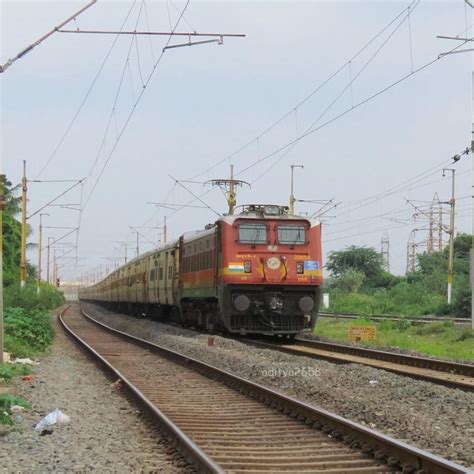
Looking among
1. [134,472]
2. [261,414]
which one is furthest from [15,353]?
[134,472]

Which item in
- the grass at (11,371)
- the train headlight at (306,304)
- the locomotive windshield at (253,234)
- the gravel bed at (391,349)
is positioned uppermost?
the locomotive windshield at (253,234)

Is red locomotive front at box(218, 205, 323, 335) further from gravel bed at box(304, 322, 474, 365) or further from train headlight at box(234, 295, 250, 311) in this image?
gravel bed at box(304, 322, 474, 365)

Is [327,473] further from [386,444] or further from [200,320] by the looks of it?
[200,320]

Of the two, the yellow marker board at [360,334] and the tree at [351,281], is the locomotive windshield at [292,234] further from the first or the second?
the tree at [351,281]

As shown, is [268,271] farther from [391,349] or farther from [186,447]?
[186,447]

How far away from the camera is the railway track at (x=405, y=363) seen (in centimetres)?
1289

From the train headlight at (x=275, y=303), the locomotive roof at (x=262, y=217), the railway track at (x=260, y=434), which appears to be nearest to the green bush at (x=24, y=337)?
the railway track at (x=260, y=434)

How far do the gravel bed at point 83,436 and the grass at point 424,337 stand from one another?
9.85 meters

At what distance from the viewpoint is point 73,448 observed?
746 cm

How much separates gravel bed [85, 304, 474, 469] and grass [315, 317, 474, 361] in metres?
5.16

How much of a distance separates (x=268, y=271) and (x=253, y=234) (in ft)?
3.65

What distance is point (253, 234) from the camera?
21016 mm

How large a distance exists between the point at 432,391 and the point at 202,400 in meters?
3.30

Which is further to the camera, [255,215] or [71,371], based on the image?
[255,215]
